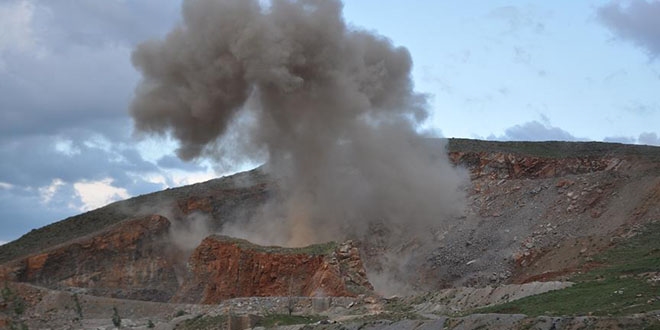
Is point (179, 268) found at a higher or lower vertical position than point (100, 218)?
lower

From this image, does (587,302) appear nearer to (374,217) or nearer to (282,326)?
(282,326)

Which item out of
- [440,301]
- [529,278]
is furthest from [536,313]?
[529,278]

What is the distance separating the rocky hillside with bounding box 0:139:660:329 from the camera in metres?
36.0

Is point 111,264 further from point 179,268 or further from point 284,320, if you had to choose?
point 284,320

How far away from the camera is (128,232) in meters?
62.8

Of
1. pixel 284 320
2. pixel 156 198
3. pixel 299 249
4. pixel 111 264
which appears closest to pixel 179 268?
pixel 111 264

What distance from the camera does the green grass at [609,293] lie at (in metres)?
28.0

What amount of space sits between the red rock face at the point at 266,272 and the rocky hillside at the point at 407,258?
83 mm

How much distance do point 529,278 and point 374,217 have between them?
1513 centimetres

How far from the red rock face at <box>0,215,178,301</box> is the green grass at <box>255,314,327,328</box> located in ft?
71.9

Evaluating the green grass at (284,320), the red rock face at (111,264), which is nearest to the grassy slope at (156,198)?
the red rock face at (111,264)

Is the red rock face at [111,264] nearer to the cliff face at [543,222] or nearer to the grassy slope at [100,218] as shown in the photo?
the grassy slope at [100,218]

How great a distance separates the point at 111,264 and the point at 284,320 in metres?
26.8

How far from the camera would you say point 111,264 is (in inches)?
2429
